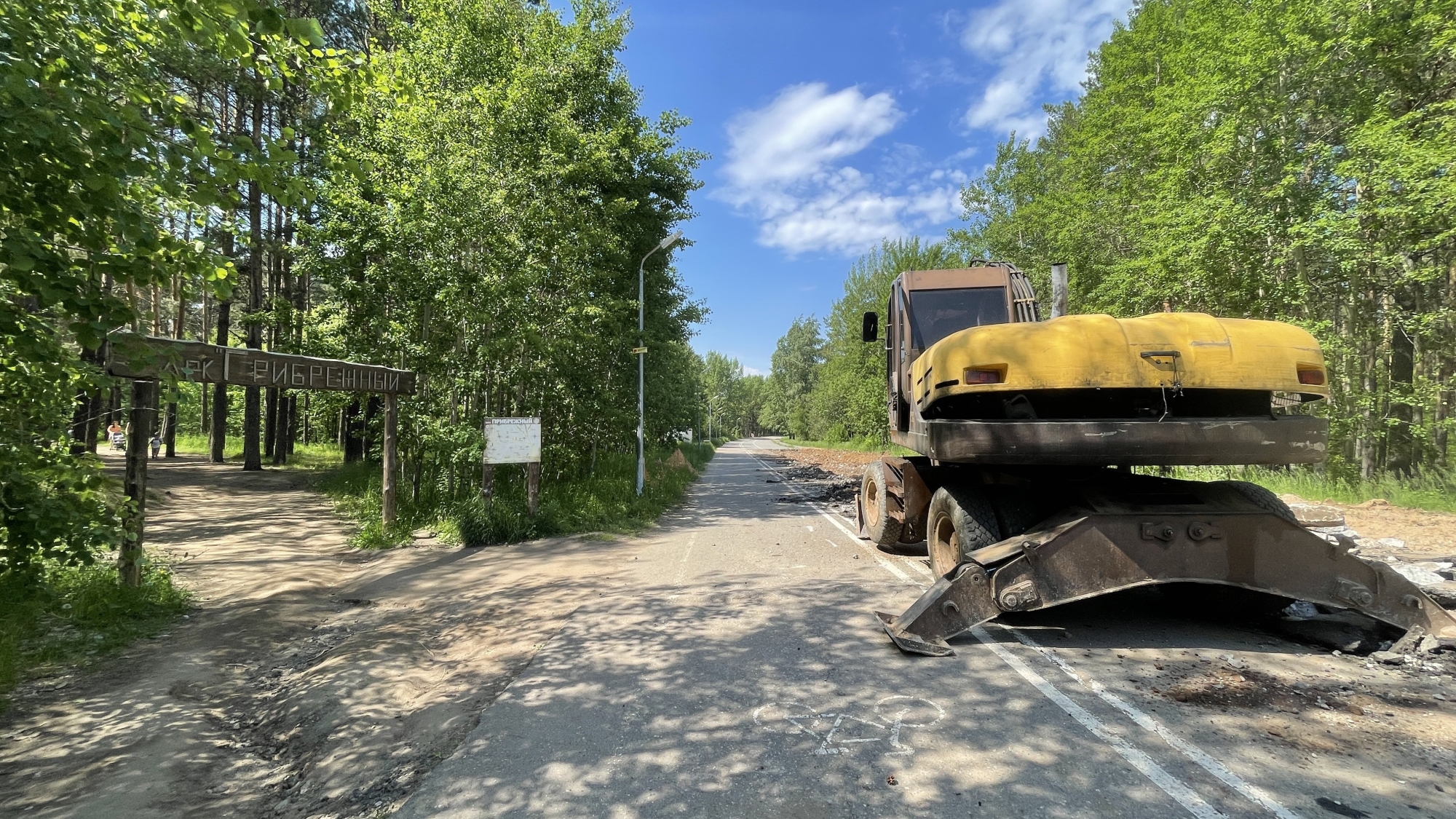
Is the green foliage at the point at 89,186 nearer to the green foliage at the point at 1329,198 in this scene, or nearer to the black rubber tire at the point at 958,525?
the black rubber tire at the point at 958,525

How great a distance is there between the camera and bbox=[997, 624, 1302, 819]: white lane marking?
249 cm

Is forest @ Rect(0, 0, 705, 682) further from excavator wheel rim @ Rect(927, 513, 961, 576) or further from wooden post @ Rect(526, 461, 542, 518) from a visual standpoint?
excavator wheel rim @ Rect(927, 513, 961, 576)

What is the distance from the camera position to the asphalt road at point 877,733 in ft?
8.59

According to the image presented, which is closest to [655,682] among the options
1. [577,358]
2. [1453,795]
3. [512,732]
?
[512,732]

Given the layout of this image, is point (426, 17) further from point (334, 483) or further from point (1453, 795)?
point (1453, 795)

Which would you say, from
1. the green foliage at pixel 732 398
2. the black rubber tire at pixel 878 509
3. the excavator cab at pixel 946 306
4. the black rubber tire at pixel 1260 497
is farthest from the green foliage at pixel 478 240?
the green foliage at pixel 732 398

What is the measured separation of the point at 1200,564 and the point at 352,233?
13.1 m

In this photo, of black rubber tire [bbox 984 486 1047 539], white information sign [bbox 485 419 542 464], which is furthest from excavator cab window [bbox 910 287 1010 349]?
white information sign [bbox 485 419 542 464]

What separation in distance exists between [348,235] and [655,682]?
1093 centimetres

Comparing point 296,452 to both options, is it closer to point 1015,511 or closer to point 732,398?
point 1015,511

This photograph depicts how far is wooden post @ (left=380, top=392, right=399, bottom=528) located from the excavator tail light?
31.7 feet

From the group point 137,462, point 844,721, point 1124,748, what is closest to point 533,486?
point 137,462

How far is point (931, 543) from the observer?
Answer: 5883 mm

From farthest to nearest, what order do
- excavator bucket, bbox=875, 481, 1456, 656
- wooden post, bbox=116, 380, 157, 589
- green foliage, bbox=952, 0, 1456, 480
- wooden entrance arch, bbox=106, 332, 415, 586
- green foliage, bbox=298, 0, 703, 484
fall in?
green foliage, bbox=952, 0, 1456, 480 < green foliage, bbox=298, 0, 703, 484 < wooden post, bbox=116, 380, 157, 589 < wooden entrance arch, bbox=106, 332, 415, 586 < excavator bucket, bbox=875, 481, 1456, 656
